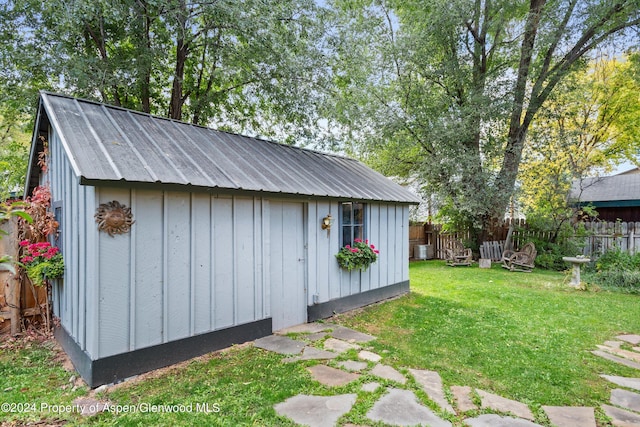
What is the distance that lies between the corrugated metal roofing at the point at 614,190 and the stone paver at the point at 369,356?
12.6m

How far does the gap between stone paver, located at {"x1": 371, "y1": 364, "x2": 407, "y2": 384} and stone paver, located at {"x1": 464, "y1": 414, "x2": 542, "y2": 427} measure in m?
0.71

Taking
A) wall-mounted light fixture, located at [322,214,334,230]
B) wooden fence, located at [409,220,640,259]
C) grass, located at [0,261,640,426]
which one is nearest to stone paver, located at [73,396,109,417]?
grass, located at [0,261,640,426]

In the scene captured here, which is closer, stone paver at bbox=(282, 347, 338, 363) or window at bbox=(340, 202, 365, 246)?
stone paver at bbox=(282, 347, 338, 363)

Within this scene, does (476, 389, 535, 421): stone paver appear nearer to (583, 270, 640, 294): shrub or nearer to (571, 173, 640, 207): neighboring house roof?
(583, 270, 640, 294): shrub

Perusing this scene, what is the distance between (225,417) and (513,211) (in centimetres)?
1184

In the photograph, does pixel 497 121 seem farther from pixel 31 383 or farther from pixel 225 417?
pixel 31 383

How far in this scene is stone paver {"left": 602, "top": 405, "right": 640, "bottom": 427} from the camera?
8.07ft

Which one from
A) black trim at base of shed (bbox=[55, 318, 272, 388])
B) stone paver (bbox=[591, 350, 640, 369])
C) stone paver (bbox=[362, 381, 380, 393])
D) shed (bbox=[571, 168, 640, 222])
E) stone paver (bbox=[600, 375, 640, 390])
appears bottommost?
stone paver (bbox=[591, 350, 640, 369])

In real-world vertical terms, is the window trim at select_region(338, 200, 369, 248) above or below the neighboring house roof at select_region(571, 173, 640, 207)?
below

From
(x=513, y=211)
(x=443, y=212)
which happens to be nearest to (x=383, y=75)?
(x=443, y=212)

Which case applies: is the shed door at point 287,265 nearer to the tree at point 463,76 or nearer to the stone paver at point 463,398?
the stone paver at point 463,398

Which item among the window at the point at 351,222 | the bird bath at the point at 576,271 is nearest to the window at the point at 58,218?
the window at the point at 351,222

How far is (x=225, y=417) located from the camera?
8.27 feet

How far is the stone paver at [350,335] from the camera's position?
4.27 m
